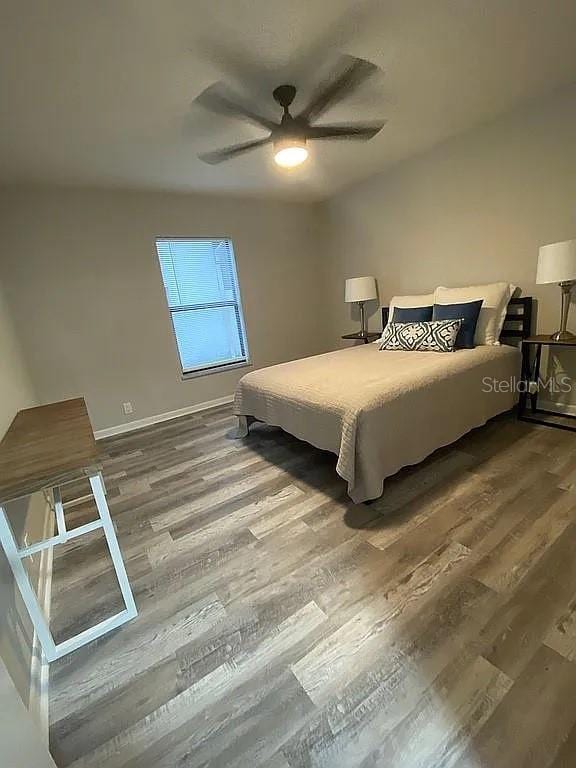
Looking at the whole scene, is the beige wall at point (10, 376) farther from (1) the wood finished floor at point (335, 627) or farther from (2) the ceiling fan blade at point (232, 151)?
(2) the ceiling fan blade at point (232, 151)

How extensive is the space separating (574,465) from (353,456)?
4.94 feet

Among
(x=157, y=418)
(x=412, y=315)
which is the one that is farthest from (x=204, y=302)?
(x=412, y=315)

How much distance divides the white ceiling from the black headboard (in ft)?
4.96

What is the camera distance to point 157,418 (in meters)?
3.95

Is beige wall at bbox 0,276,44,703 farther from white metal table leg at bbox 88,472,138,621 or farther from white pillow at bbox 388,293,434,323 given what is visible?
white pillow at bbox 388,293,434,323

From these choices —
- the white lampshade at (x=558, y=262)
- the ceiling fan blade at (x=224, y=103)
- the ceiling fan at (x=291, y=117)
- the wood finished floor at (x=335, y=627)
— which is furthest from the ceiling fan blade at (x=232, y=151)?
the wood finished floor at (x=335, y=627)

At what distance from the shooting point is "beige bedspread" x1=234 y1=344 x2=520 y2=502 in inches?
77.4

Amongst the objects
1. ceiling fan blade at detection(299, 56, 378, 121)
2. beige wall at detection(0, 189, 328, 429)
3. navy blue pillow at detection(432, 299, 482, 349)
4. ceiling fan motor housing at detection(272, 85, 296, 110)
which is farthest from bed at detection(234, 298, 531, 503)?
ceiling fan motor housing at detection(272, 85, 296, 110)

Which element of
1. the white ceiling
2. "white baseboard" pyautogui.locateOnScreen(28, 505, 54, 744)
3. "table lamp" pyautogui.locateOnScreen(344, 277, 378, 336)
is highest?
the white ceiling

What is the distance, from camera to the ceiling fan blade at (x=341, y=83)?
5.36ft

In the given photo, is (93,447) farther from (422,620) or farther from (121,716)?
(422,620)

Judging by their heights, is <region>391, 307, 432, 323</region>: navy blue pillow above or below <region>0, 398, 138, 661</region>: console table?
above

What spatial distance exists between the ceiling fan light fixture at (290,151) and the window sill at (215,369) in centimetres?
257

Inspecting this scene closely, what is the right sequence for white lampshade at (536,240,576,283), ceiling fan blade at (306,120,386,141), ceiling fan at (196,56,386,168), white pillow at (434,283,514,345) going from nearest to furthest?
ceiling fan at (196,56,386,168) → ceiling fan blade at (306,120,386,141) → white lampshade at (536,240,576,283) → white pillow at (434,283,514,345)
